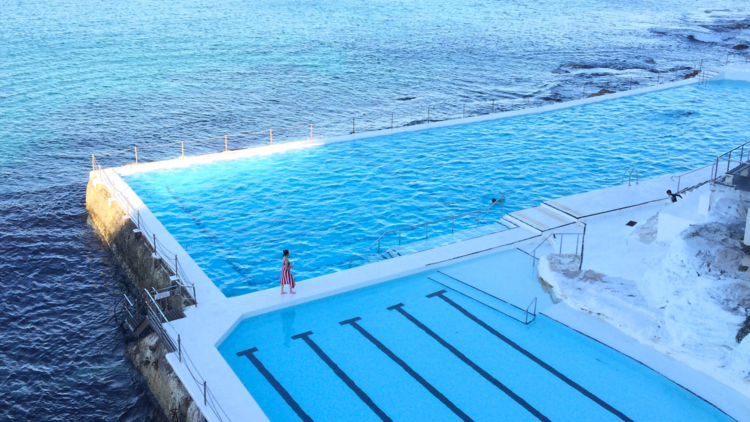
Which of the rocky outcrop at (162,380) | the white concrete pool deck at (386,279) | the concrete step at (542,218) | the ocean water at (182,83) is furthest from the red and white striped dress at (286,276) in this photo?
the concrete step at (542,218)

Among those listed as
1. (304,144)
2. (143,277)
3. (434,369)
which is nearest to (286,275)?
(434,369)

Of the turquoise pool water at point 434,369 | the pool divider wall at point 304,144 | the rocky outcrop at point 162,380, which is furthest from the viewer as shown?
the pool divider wall at point 304,144

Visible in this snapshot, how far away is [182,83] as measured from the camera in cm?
4531

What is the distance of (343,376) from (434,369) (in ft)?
6.18

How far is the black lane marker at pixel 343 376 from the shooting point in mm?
12703

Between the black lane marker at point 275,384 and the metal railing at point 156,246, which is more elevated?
the metal railing at point 156,246

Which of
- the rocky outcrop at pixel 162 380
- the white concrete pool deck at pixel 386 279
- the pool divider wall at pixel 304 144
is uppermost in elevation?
the pool divider wall at pixel 304 144

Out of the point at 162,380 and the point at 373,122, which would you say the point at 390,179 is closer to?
the point at 162,380

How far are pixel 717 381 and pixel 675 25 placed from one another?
233 ft

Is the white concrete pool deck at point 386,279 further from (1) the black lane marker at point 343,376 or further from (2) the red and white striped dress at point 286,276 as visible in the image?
(1) the black lane marker at point 343,376

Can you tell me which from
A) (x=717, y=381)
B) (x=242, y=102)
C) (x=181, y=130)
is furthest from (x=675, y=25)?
(x=717, y=381)

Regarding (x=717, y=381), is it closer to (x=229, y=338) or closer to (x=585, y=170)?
(x=229, y=338)

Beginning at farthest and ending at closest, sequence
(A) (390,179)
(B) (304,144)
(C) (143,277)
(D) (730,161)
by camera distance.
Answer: (B) (304,144), (A) (390,179), (D) (730,161), (C) (143,277)

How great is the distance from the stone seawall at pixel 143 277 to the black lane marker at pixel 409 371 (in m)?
3.94
